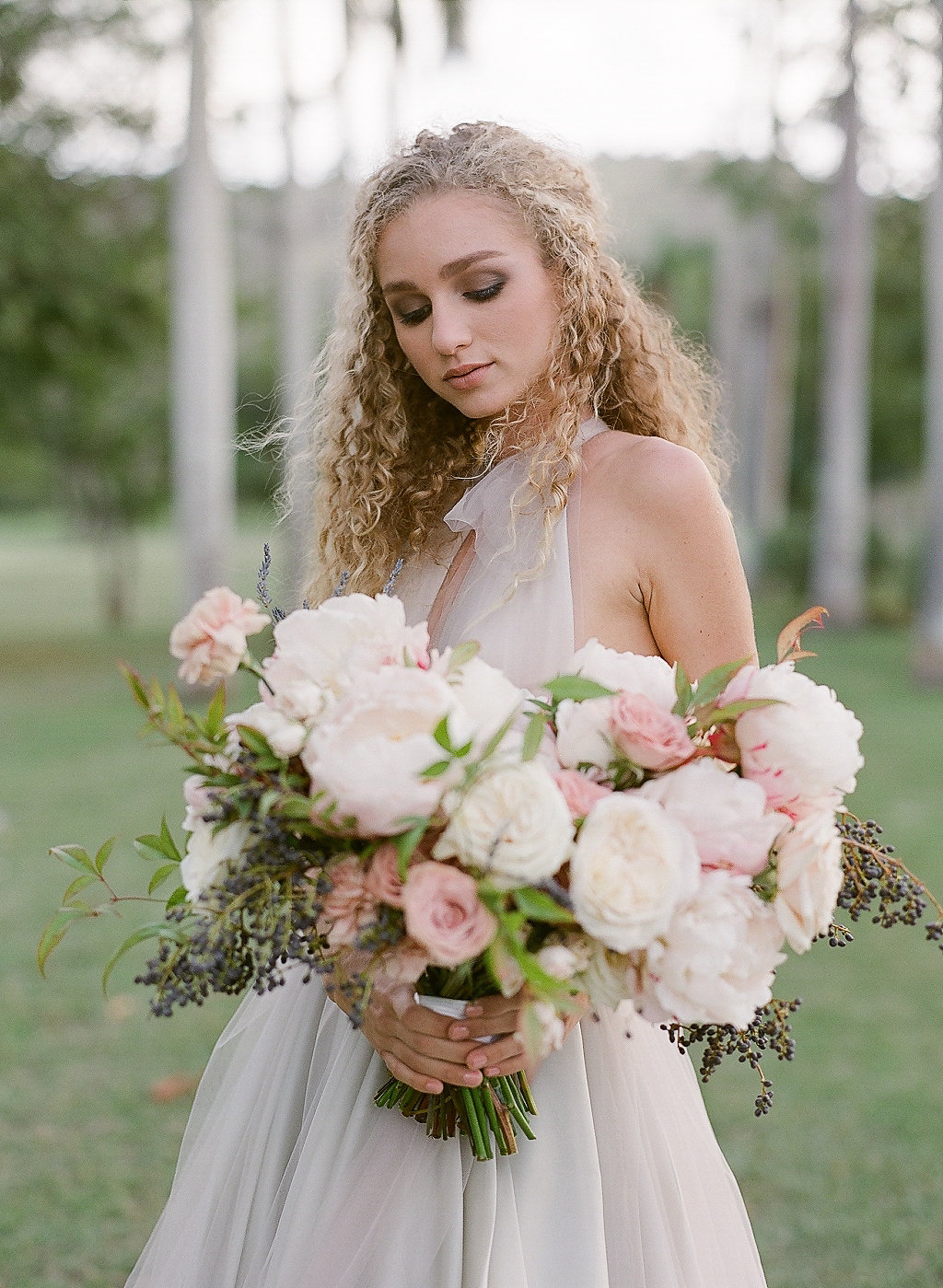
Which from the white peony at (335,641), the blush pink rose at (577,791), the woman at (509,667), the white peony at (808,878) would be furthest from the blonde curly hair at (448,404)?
the white peony at (808,878)

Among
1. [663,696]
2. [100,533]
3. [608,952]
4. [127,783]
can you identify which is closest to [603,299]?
[663,696]

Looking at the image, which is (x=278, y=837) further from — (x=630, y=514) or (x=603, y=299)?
(x=603, y=299)

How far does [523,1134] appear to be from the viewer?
6.51ft

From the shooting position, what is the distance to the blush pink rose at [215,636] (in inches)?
61.9

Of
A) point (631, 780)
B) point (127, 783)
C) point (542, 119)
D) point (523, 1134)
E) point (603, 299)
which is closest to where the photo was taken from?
point (631, 780)

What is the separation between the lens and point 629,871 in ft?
4.84

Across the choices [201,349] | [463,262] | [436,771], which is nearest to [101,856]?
[436,771]

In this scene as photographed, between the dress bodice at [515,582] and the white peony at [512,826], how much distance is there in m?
0.62

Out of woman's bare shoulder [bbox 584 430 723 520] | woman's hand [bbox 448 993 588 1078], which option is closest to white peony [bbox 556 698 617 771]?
woman's hand [bbox 448 993 588 1078]

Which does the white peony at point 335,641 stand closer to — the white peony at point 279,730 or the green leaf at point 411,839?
the white peony at point 279,730

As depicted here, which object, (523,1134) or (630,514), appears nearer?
(523,1134)

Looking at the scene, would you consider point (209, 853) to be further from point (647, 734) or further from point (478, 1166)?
point (478, 1166)

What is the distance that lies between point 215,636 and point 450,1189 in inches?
37.5

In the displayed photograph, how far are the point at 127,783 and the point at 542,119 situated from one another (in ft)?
25.8
